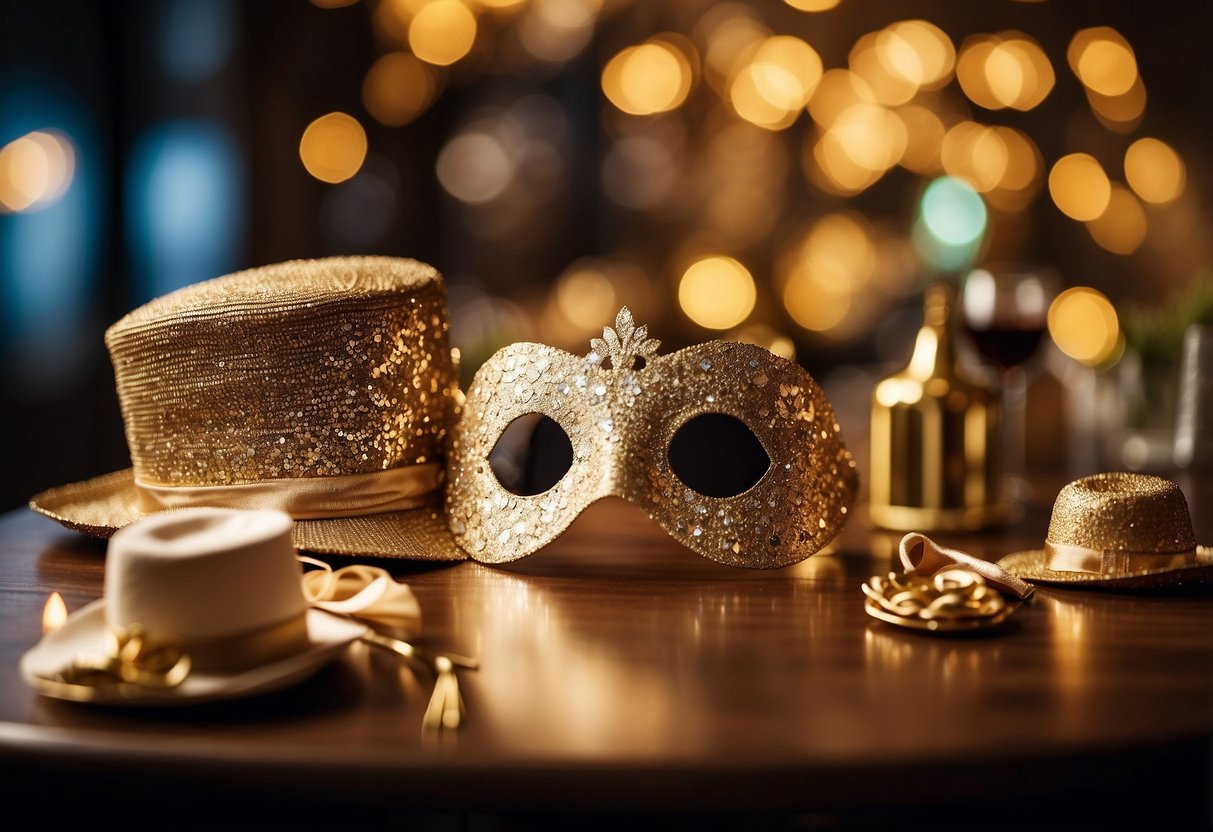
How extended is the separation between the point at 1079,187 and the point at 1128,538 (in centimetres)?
247

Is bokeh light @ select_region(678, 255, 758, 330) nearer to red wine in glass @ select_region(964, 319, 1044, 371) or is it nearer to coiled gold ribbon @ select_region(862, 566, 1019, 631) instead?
red wine in glass @ select_region(964, 319, 1044, 371)

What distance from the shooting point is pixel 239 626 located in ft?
1.98

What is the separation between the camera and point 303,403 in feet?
3.03

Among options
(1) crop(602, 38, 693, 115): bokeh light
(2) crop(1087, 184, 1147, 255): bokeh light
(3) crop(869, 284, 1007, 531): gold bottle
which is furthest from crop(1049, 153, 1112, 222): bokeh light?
(3) crop(869, 284, 1007, 531): gold bottle

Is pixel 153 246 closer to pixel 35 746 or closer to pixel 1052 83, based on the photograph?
pixel 1052 83

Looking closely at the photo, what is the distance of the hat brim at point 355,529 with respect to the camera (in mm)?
880

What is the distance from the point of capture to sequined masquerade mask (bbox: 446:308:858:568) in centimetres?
85

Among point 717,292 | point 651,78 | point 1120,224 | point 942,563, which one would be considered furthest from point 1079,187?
point 942,563

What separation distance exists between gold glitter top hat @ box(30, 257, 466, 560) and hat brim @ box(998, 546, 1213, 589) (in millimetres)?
449

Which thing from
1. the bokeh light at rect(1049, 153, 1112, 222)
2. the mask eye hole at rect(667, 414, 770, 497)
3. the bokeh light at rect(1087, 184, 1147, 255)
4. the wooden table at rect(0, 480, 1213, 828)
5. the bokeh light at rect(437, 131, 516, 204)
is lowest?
the wooden table at rect(0, 480, 1213, 828)

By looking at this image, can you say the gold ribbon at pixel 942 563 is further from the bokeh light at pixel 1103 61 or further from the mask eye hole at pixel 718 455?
the bokeh light at pixel 1103 61

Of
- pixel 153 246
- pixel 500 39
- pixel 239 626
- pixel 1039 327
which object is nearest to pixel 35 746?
pixel 239 626

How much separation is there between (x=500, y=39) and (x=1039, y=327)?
268 cm

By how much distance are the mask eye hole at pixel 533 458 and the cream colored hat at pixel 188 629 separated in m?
0.30
